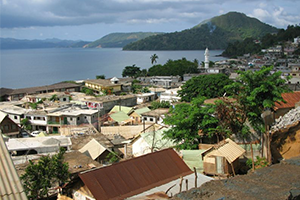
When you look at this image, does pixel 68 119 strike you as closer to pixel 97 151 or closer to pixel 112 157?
pixel 97 151

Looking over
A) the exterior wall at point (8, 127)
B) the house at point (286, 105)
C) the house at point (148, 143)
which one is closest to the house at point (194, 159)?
the house at point (148, 143)

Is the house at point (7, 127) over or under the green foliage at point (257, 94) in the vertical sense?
under

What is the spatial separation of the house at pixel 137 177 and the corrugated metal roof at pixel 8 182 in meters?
4.94

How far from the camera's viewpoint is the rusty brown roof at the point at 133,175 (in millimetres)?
7754

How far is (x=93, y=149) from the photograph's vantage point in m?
15.6

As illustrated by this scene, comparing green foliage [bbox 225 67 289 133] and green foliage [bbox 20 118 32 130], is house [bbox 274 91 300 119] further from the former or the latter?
green foliage [bbox 20 118 32 130]

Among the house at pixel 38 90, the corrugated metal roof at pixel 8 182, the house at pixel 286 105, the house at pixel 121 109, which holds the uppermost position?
the corrugated metal roof at pixel 8 182

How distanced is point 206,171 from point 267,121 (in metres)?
2.73

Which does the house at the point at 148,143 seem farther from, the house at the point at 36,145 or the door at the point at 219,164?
the door at the point at 219,164

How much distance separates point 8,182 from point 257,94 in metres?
11.6

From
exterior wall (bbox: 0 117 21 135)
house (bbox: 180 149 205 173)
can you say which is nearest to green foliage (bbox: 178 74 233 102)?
exterior wall (bbox: 0 117 21 135)

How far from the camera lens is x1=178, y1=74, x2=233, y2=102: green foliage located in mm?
28156

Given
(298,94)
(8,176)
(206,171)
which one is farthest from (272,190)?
(298,94)

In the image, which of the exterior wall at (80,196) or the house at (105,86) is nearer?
the exterior wall at (80,196)
